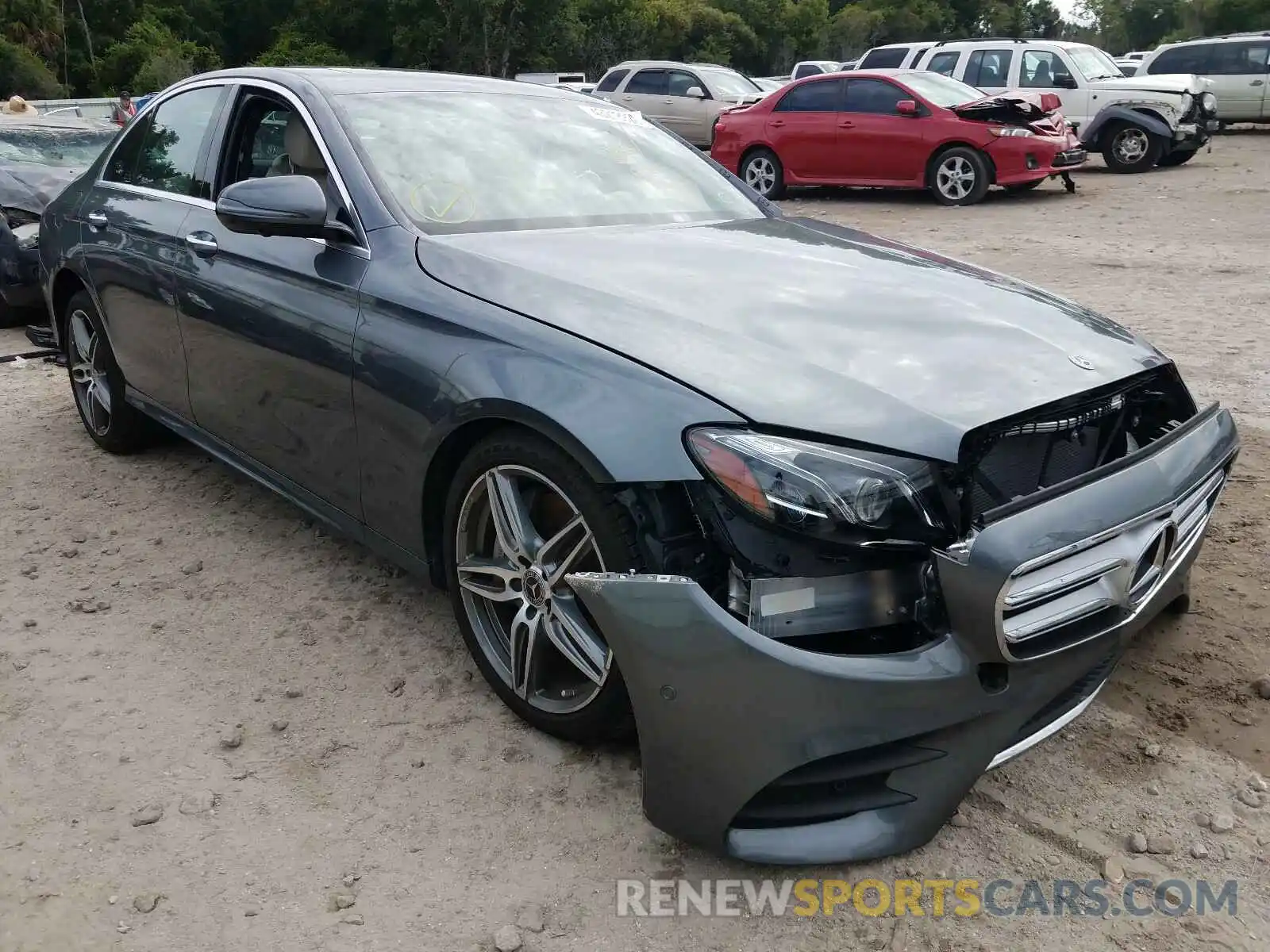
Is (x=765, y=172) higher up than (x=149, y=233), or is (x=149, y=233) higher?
(x=149, y=233)

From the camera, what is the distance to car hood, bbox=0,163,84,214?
827 centimetres

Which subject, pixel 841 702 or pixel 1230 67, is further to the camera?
pixel 1230 67

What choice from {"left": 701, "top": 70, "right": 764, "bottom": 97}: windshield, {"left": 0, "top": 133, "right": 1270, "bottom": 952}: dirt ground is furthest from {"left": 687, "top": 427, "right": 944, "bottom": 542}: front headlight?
{"left": 701, "top": 70, "right": 764, "bottom": 97}: windshield

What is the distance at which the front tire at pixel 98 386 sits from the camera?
475cm

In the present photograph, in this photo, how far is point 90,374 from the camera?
5.01 meters

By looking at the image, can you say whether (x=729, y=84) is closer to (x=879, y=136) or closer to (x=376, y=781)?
(x=879, y=136)

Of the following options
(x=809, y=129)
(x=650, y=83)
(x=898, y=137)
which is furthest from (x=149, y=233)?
(x=650, y=83)

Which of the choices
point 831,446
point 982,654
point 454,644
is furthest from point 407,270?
point 982,654

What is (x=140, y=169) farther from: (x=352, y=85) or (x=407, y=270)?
(x=407, y=270)

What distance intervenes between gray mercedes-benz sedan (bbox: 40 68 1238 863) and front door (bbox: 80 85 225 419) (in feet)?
0.88

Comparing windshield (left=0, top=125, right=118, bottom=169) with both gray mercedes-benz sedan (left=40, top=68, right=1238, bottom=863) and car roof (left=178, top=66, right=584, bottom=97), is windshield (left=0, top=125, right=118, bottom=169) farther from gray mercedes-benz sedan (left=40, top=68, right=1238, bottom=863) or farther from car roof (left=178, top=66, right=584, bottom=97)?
gray mercedes-benz sedan (left=40, top=68, right=1238, bottom=863)

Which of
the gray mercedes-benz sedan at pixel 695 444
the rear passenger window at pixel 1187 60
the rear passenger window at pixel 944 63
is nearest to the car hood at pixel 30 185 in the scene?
the gray mercedes-benz sedan at pixel 695 444

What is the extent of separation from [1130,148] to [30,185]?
1367 cm

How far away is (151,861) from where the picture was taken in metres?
2.42
